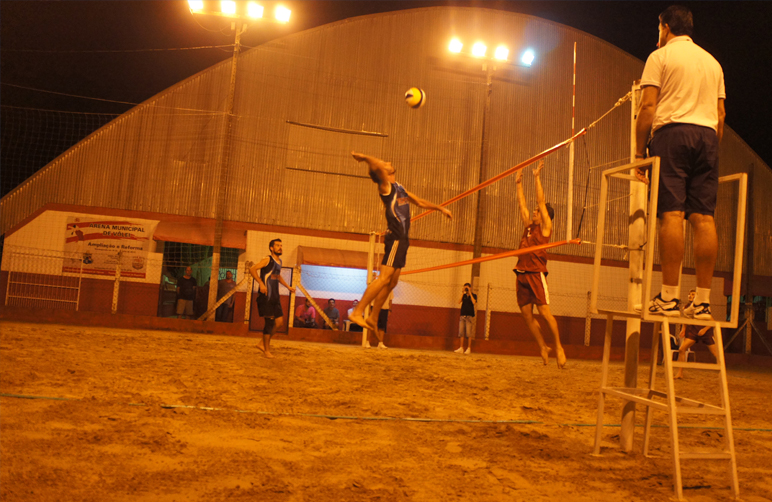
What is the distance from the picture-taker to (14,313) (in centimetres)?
1175

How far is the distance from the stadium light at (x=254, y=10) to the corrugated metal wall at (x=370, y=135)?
5.16ft

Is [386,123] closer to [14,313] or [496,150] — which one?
[496,150]

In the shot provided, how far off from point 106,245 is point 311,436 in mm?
12710

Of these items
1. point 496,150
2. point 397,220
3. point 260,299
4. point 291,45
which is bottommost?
point 260,299

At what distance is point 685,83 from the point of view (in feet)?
10.1

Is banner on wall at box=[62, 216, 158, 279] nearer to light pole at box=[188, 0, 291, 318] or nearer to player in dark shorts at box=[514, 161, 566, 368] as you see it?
light pole at box=[188, 0, 291, 318]

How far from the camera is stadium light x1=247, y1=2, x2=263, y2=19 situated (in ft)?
45.5

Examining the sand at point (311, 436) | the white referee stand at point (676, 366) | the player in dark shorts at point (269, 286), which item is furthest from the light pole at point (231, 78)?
the white referee stand at point (676, 366)

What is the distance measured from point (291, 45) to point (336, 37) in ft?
4.47

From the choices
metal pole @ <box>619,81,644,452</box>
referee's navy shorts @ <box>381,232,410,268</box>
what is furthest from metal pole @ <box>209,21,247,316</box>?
metal pole @ <box>619,81,644,452</box>

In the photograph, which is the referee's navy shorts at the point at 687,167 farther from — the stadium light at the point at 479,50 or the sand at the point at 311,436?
the stadium light at the point at 479,50

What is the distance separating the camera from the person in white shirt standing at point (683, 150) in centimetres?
303

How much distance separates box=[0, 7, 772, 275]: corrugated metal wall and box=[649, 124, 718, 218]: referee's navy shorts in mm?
12472

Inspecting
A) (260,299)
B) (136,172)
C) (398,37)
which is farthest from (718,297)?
(136,172)
